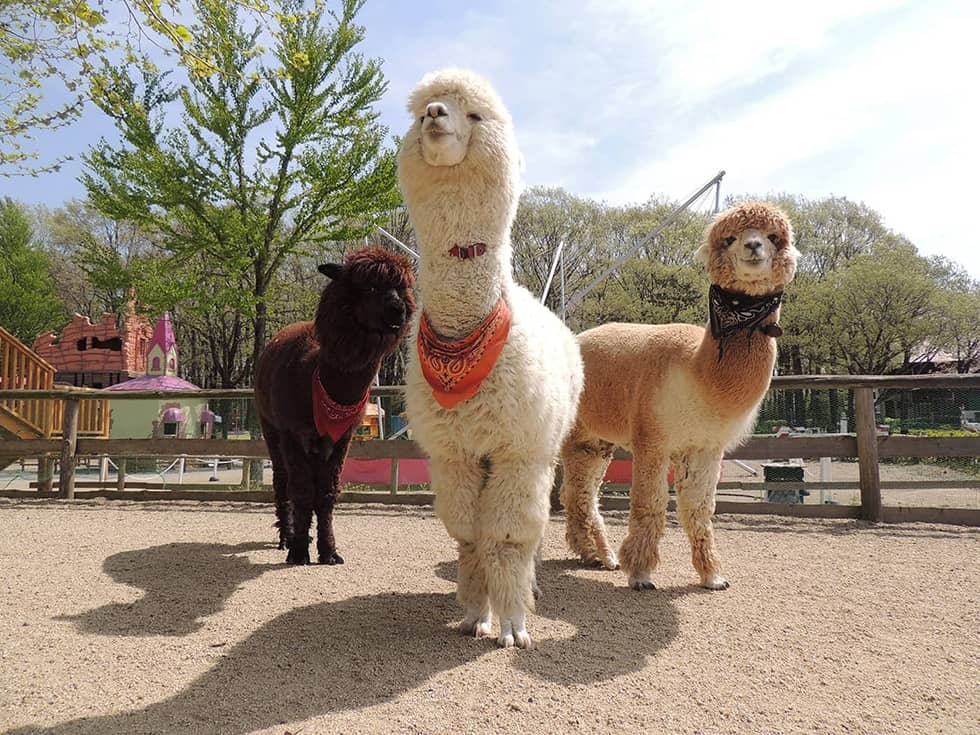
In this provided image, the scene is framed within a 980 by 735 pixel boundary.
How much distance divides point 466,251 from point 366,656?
1.97m

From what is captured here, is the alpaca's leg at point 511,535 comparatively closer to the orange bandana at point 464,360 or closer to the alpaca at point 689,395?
the orange bandana at point 464,360

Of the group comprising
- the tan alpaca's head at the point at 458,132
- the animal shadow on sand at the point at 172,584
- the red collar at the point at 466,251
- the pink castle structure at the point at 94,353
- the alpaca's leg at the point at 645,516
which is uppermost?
the pink castle structure at the point at 94,353

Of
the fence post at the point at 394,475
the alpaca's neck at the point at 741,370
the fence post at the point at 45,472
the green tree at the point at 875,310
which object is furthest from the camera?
the green tree at the point at 875,310

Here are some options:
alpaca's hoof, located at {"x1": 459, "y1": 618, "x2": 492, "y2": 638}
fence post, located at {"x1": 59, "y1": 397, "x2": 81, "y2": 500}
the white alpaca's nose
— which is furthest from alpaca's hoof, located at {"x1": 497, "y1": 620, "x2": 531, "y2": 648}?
fence post, located at {"x1": 59, "y1": 397, "x2": 81, "y2": 500}

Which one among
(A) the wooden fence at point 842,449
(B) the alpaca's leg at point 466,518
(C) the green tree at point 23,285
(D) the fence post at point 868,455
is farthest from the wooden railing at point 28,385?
(C) the green tree at point 23,285

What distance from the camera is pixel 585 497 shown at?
4.95 metres

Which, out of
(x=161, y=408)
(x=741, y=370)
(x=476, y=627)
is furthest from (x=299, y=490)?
(x=161, y=408)

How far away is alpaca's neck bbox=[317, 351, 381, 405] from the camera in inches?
176

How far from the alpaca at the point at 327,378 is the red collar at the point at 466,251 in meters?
0.96

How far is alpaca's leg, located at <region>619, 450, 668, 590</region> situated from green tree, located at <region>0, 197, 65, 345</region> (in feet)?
93.9

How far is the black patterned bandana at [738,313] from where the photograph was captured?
12.5 feet

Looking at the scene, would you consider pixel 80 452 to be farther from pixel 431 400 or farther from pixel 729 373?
pixel 729 373

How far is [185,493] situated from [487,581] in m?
6.83

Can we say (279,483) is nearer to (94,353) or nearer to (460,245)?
(460,245)
